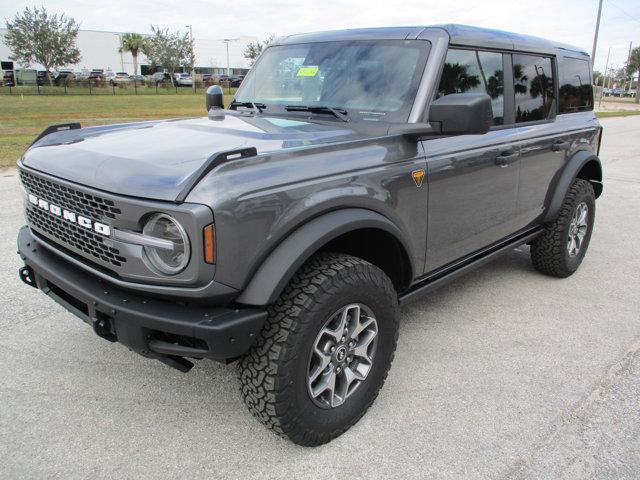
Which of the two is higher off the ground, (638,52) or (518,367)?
(638,52)

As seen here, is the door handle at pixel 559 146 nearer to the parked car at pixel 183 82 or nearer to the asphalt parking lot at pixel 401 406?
the asphalt parking lot at pixel 401 406

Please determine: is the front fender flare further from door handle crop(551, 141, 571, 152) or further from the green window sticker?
door handle crop(551, 141, 571, 152)

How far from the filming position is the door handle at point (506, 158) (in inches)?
140

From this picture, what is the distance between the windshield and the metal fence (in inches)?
1054

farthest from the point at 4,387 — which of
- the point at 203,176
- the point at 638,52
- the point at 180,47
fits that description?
the point at 638,52

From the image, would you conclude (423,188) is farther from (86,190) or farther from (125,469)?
(125,469)

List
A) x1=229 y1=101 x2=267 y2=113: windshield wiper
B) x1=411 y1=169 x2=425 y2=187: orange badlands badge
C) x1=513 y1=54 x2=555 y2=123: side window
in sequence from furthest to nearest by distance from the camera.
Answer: x1=513 y1=54 x2=555 y2=123: side window → x1=229 y1=101 x2=267 y2=113: windshield wiper → x1=411 y1=169 x2=425 y2=187: orange badlands badge

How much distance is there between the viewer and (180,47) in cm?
5856

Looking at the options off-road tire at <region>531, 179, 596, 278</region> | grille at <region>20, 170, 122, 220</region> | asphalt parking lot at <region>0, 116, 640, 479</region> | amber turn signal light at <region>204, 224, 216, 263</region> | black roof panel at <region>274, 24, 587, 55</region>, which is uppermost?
black roof panel at <region>274, 24, 587, 55</region>

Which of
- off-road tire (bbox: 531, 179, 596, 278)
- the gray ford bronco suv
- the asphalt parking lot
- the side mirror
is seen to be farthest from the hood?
off-road tire (bbox: 531, 179, 596, 278)

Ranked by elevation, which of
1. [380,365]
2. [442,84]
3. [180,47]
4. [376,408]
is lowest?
[376,408]

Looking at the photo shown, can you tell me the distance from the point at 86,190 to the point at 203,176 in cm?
59

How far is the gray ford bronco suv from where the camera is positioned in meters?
2.14

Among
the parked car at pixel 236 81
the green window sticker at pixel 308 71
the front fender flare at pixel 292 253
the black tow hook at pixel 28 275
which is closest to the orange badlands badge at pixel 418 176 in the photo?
the front fender flare at pixel 292 253
